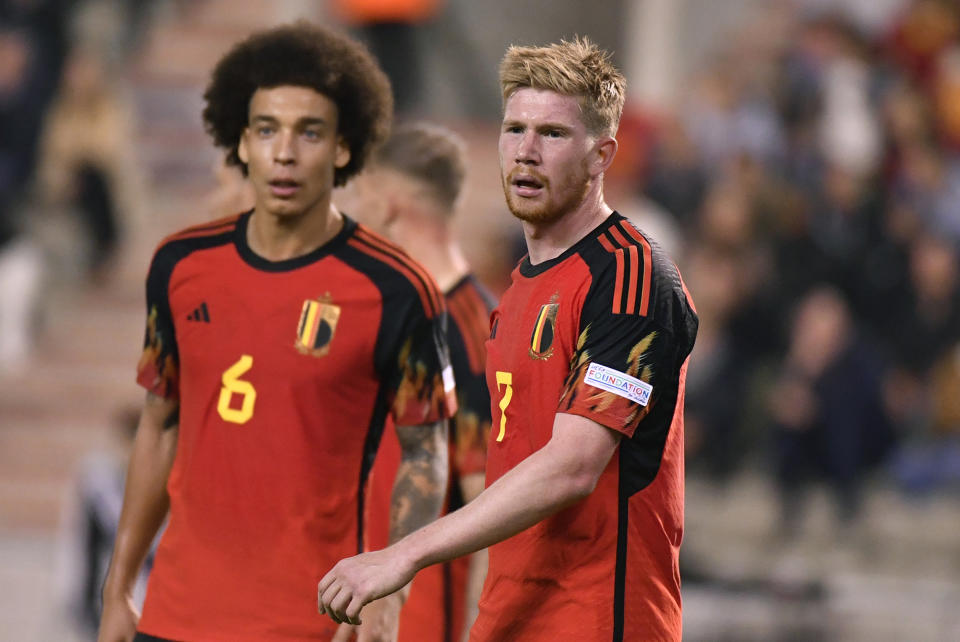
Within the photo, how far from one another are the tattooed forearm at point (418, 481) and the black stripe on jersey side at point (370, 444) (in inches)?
2.4

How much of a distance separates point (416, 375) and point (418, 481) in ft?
0.93

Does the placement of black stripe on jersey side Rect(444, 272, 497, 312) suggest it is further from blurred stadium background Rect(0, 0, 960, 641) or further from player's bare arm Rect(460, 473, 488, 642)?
blurred stadium background Rect(0, 0, 960, 641)

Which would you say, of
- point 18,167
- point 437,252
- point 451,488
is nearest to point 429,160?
point 437,252

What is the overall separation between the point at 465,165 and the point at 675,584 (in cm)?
217

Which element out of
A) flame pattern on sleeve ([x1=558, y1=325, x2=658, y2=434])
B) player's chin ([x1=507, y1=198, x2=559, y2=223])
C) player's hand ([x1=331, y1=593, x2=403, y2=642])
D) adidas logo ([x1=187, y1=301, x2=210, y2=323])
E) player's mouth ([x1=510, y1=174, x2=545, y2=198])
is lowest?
player's hand ([x1=331, y1=593, x2=403, y2=642])

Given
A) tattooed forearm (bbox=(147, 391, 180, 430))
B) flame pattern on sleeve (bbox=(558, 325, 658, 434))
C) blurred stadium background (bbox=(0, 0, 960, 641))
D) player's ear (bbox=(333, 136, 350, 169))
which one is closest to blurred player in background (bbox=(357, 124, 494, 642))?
player's ear (bbox=(333, 136, 350, 169))

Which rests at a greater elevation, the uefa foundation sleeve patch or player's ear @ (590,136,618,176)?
player's ear @ (590,136,618,176)

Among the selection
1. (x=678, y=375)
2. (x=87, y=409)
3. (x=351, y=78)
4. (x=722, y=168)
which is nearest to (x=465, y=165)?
(x=351, y=78)

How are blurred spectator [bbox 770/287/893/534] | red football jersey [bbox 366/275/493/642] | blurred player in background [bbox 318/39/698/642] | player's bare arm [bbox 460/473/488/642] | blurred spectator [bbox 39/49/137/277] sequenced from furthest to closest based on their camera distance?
blurred spectator [bbox 39/49/137/277] → blurred spectator [bbox 770/287/893/534] → red football jersey [bbox 366/275/493/642] → player's bare arm [bbox 460/473/488/642] → blurred player in background [bbox 318/39/698/642]

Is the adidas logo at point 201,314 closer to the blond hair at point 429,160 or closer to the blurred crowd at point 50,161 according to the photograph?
the blond hair at point 429,160

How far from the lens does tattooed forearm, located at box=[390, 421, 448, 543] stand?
3.93 m

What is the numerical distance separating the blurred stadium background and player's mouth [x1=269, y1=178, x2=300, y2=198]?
4839mm

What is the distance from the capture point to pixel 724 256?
10.8 m

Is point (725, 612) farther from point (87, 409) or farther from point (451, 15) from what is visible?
point (451, 15)
